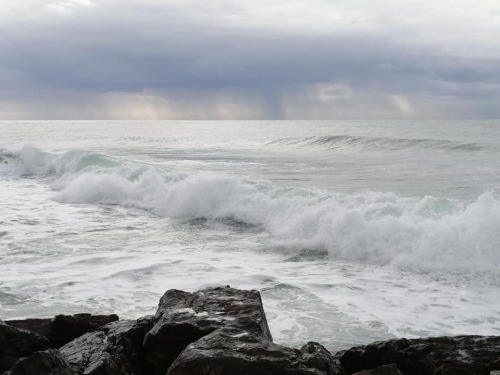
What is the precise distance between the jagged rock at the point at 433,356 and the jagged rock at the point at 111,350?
5.83ft

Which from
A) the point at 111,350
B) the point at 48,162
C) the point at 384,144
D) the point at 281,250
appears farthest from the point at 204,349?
the point at 384,144

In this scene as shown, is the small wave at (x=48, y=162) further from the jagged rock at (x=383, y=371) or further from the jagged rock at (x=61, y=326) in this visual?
the jagged rock at (x=383, y=371)

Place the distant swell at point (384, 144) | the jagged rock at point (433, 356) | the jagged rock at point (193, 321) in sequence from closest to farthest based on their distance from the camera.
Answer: the jagged rock at point (433, 356) < the jagged rock at point (193, 321) < the distant swell at point (384, 144)

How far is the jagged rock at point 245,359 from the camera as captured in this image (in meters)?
3.87

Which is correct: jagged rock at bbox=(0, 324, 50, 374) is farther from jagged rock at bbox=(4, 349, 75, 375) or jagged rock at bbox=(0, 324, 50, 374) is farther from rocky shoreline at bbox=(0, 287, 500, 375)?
jagged rock at bbox=(4, 349, 75, 375)

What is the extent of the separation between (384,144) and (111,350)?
32.5 metres

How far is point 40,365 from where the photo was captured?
150 inches

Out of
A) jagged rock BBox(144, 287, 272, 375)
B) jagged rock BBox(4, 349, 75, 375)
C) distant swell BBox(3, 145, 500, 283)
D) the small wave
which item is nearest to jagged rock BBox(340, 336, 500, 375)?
jagged rock BBox(144, 287, 272, 375)

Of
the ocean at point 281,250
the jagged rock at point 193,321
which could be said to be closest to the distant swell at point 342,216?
the ocean at point 281,250

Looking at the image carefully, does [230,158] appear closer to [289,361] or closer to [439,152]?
[439,152]

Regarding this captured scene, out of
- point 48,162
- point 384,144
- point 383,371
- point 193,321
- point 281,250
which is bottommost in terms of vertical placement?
point 281,250

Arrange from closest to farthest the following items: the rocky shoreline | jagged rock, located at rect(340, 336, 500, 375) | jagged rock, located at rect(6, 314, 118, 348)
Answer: the rocky shoreline → jagged rock, located at rect(340, 336, 500, 375) → jagged rock, located at rect(6, 314, 118, 348)

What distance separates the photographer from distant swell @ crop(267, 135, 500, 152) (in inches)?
1219

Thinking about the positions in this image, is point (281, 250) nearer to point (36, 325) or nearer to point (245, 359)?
point (36, 325)
